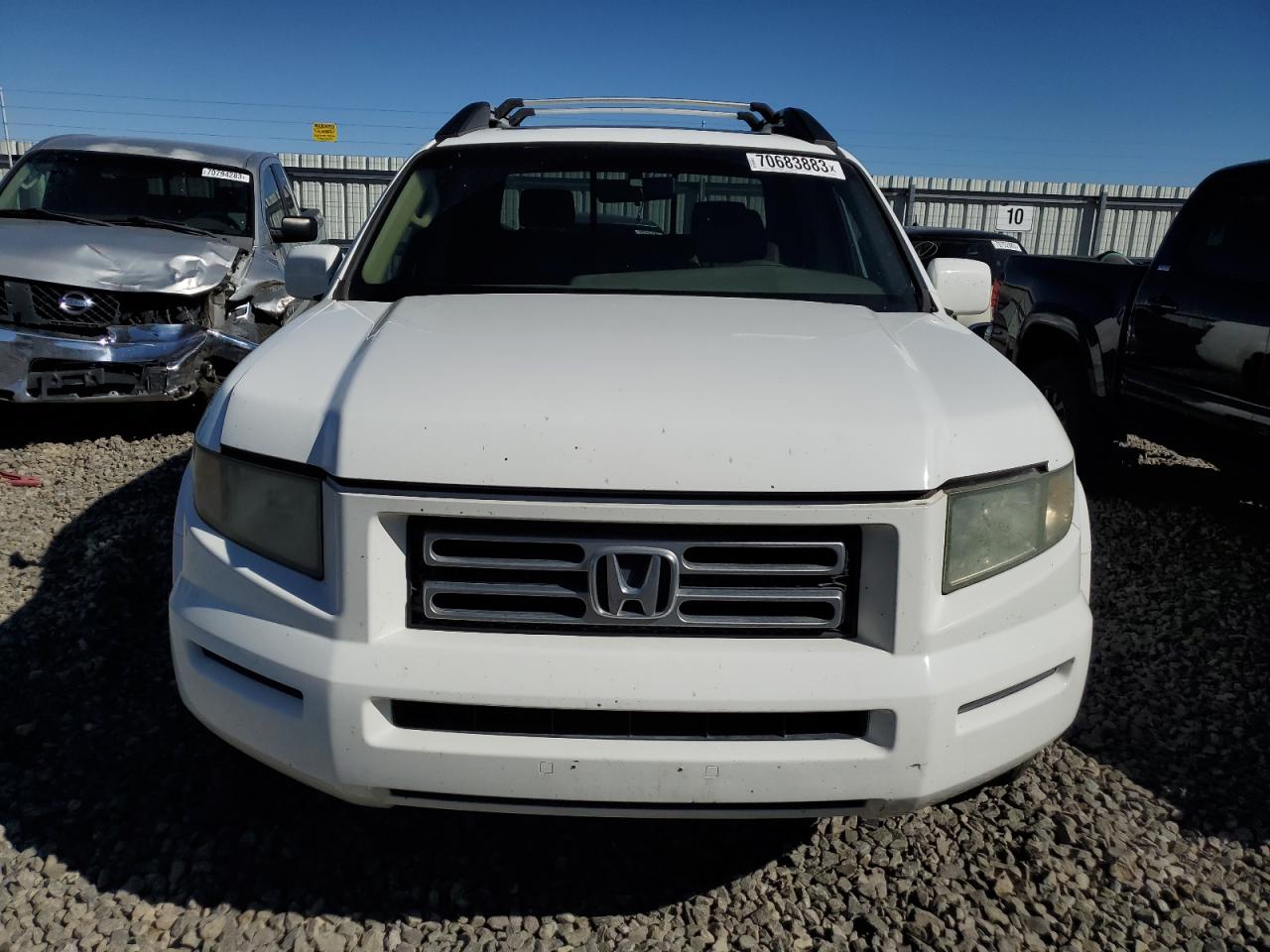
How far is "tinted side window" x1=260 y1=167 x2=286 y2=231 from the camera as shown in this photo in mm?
6957

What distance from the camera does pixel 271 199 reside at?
23.6ft

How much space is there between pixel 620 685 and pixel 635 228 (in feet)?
6.55

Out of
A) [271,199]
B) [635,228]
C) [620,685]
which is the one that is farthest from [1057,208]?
[620,685]

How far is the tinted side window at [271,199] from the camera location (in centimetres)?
696

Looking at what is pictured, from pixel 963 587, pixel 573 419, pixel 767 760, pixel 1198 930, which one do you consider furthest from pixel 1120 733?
pixel 573 419

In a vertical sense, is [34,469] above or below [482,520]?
below

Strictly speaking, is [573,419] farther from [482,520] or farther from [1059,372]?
[1059,372]

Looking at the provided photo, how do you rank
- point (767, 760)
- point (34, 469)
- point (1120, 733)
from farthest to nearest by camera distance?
1. point (34, 469)
2. point (1120, 733)
3. point (767, 760)

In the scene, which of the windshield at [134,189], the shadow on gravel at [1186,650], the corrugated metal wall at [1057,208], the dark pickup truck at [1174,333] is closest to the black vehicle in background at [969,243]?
the corrugated metal wall at [1057,208]

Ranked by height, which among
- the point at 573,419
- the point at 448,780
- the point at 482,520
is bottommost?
the point at 448,780

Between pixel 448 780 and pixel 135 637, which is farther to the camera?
pixel 135 637

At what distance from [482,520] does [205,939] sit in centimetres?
114

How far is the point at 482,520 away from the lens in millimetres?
1929

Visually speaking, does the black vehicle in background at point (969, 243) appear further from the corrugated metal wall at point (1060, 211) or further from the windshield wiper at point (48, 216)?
the windshield wiper at point (48, 216)
